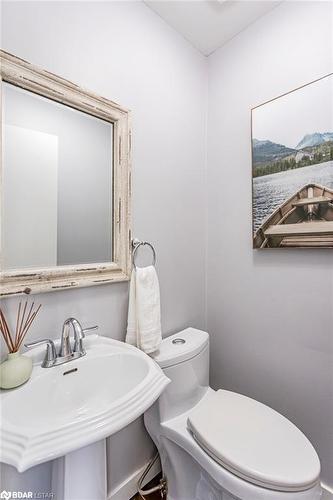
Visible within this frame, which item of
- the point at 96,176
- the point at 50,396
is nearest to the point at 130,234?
the point at 96,176

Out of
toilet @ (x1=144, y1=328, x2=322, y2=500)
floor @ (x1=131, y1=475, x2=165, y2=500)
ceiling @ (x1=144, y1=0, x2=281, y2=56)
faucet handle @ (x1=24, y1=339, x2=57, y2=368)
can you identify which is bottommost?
floor @ (x1=131, y1=475, x2=165, y2=500)

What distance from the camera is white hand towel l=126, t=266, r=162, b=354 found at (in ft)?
3.60

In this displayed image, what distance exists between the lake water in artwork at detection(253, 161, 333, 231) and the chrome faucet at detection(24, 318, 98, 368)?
3.31 ft

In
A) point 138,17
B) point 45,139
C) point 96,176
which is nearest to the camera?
point 45,139

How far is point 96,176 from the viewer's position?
3.60ft

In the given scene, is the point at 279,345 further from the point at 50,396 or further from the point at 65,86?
the point at 65,86

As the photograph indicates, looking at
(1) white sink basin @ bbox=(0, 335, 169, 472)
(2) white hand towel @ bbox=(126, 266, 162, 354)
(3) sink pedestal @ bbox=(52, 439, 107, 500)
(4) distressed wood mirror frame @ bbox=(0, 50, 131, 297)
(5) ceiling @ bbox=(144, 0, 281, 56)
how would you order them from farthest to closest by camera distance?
(5) ceiling @ bbox=(144, 0, 281, 56)
(2) white hand towel @ bbox=(126, 266, 162, 354)
(4) distressed wood mirror frame @ bbox=(0, 50, 131, 297)
(3) sink pedestal @ bbox=(52, 439, 107, 500)
(1) white sink basin @ bbox=(0, 335, 169, 472)

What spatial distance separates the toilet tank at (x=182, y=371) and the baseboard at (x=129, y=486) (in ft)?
1.19

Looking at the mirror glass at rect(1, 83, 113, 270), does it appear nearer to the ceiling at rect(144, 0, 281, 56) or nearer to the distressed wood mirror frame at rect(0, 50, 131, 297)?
the distressed wood mirror frame at rect(0, 50, 131, 297)

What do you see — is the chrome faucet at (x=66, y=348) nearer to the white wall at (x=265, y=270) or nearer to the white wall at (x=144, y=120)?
the white wall at (x=144, y=120)

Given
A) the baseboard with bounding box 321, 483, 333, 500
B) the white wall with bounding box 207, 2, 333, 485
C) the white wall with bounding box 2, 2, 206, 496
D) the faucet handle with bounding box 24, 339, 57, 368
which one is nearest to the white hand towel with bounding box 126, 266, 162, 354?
the white wall with bounding box 2, 2, 206, 496

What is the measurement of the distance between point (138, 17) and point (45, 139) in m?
0.85

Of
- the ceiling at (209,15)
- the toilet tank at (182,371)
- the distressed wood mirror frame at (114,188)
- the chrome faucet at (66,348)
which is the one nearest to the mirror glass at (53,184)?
the distressed wood mirror frame at (114,188)

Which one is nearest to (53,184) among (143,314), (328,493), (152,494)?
(143,314)
